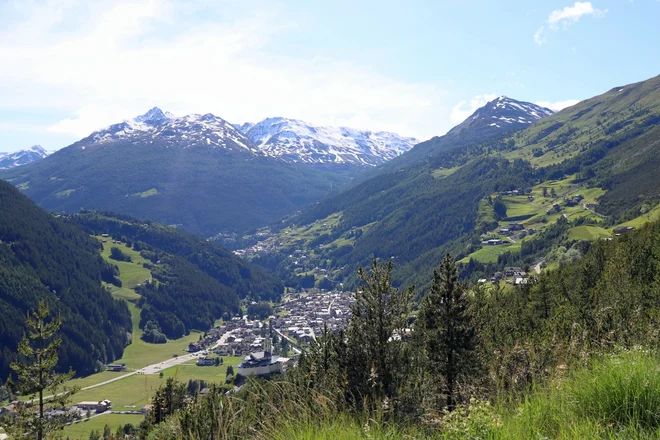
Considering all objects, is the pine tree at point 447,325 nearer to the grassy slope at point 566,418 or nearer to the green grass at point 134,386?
the grassy slope at point 566,418

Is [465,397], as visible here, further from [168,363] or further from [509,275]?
[168,363]

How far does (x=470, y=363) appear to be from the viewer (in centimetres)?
2272

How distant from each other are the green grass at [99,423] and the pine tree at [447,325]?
9528 centimetres

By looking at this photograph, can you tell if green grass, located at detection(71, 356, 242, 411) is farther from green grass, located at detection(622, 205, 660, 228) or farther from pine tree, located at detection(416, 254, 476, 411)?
green grass, located at detection(622, 205, 660, 228)

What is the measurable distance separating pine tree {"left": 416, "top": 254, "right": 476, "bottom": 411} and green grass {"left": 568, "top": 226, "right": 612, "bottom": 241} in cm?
11949

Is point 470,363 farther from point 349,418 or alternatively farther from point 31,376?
point 31,376

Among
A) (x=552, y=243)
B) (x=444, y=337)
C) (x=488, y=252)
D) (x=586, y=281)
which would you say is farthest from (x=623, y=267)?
(x=488, y=252)

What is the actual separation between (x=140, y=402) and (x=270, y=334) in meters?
58.3

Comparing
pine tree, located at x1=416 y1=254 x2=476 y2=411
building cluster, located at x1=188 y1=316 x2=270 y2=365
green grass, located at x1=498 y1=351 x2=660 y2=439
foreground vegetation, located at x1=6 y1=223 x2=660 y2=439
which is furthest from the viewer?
building cluster, located at x1=188 y1=316 x2=270 y2=365

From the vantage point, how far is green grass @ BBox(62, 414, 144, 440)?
9975cm

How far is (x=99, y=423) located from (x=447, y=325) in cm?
10727

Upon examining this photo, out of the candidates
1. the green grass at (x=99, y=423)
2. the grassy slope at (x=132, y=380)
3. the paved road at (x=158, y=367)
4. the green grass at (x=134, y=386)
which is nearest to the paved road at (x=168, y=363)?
Result: the paved road at (x=158, y=367)

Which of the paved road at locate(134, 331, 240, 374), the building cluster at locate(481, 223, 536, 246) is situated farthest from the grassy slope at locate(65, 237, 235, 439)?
the building cluster at locate(481, 223, 536, 246)

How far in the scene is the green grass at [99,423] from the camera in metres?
99.8
